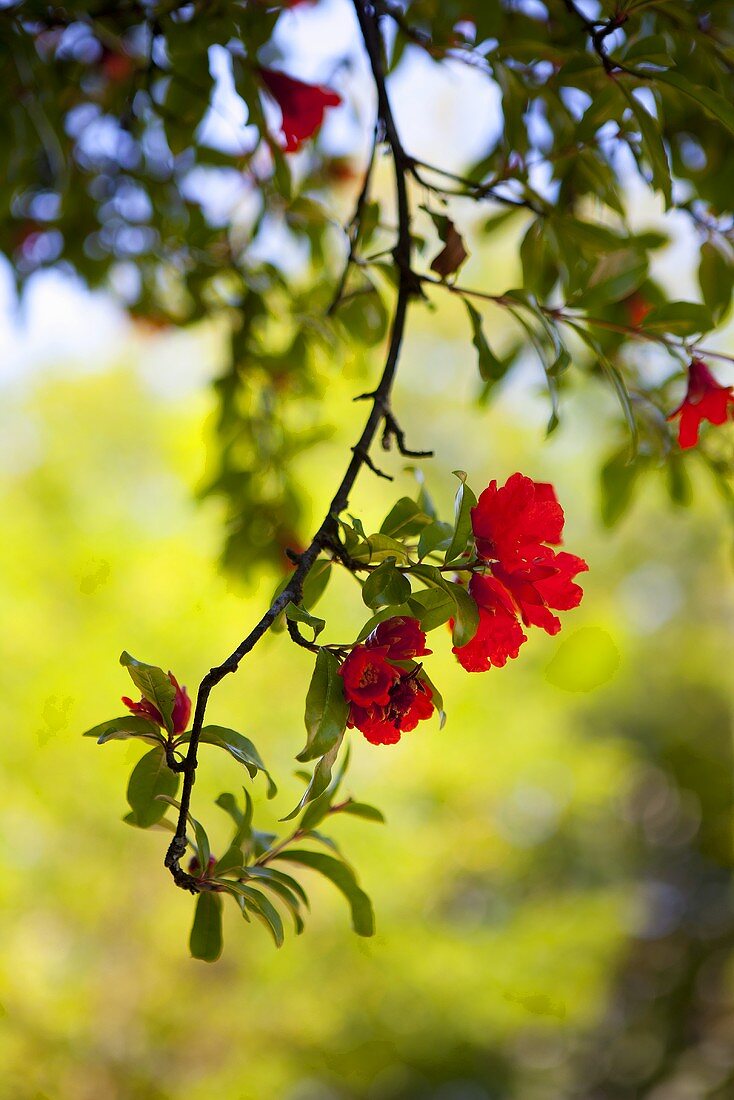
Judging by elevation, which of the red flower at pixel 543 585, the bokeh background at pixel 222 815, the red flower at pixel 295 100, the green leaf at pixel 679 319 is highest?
the bokeh background at pixel 222 815

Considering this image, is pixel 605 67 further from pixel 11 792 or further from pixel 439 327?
pixel 439 327

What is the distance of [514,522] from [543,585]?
1.0 inches

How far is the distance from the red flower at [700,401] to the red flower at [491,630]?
169 mm

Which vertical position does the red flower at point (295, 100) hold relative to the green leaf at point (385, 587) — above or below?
above

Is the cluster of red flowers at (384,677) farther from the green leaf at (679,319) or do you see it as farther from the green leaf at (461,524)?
the green leaf at (679,319)

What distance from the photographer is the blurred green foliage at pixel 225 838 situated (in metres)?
2.01

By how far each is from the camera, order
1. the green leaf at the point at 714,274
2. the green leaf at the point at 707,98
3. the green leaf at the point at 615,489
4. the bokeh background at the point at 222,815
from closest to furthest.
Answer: the green leaf at the point at 707,98
the green leaf at the point at 714,274
the green leaf at the point at 615,489
the bokeh background at the point at 222,815

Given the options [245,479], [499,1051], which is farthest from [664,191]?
[499,1051]

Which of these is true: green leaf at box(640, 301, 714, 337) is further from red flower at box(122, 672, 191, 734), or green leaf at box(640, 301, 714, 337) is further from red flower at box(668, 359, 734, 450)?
red flower at box(122, 672, 191, 734)

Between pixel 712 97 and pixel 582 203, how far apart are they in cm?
35

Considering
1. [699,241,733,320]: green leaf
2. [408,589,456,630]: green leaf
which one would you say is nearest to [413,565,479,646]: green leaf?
[408,589,456,630]: green leaf

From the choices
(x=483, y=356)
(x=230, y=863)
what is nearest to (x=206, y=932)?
(x=230, y=863)

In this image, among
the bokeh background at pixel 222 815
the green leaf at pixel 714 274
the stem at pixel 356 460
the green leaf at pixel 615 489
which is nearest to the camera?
the stem at pixel 356 460

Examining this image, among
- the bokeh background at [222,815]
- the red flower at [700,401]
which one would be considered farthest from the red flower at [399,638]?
the bokeh background at [222,815]
